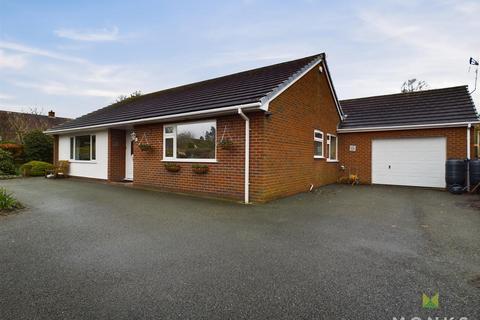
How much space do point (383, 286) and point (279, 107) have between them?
6298 mm

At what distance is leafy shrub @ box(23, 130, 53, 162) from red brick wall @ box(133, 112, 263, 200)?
12562 mm

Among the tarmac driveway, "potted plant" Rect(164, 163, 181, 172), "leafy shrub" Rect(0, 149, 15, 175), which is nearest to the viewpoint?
the tarmac driveway

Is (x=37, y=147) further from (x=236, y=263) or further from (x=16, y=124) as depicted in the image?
(x=236, y=263)

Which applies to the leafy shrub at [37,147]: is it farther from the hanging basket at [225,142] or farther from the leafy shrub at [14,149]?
the hanging basket at [225,142]

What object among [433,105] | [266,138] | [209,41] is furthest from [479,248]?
[209,41]

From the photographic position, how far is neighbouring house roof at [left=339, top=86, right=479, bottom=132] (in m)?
11.1

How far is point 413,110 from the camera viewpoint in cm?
1242

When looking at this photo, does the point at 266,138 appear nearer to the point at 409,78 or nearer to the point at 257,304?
the point at 257,304

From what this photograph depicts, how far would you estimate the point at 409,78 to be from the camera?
26875 millimetres

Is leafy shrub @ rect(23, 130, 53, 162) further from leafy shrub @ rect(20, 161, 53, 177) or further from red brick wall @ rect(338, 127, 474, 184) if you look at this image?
red brick wall @ rect(338, 127, 474, 184)

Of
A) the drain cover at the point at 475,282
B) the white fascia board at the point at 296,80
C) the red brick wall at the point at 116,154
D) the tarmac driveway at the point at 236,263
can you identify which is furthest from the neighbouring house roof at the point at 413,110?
the red brick wall at the point at 116,154

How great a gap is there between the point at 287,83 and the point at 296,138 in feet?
6.46

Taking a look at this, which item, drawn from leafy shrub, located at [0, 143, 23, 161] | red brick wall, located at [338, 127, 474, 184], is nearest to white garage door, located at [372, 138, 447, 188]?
red brick wall, located at [338, 127, 474, 184]

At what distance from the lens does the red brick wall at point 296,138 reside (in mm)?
7887
